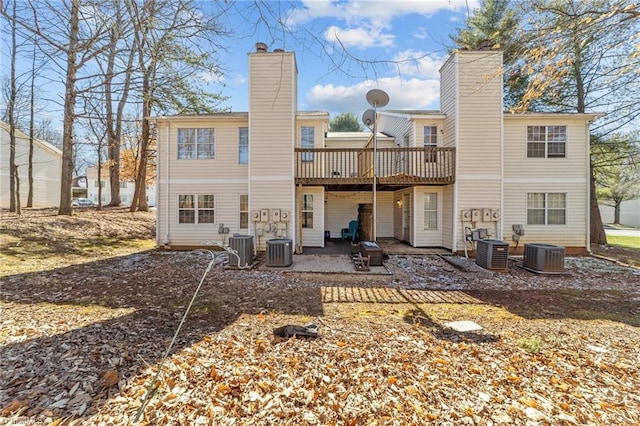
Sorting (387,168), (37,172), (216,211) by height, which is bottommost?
(216,211)

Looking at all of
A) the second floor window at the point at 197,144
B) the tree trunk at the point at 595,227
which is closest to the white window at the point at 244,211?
the second floor window at the point at 197,144

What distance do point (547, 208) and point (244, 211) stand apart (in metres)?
12.2

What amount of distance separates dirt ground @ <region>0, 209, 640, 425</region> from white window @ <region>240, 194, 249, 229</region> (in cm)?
430

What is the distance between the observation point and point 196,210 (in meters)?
11.6

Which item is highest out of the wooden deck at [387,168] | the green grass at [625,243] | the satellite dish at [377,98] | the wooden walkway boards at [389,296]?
the satellite dish at [377,98]

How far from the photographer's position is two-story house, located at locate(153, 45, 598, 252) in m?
10.6

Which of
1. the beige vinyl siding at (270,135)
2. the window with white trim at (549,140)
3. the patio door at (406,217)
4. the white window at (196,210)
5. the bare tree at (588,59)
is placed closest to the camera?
the bare tree at (588,59)

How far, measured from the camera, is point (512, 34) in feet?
17.4

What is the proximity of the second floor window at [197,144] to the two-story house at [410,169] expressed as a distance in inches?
1.6

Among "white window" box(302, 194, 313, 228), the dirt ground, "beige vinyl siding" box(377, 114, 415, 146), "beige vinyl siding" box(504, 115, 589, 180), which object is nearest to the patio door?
"beige vinyl siding" box(377, 114, 415, 146)

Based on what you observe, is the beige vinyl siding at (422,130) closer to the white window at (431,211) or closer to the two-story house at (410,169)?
the two-story house at (410,169)

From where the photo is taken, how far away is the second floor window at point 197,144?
37.9ft

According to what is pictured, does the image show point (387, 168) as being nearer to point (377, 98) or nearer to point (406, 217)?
point (406, 217)

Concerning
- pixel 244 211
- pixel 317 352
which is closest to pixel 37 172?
pixel 244 211
